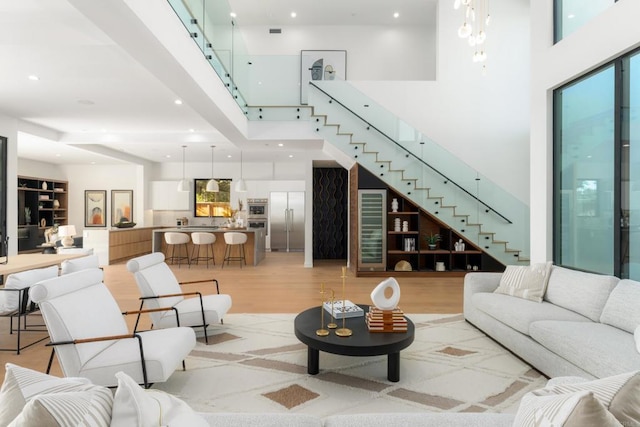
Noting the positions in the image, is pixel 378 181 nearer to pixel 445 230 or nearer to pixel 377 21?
pixel 445 230

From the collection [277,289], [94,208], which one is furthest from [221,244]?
[94,208]

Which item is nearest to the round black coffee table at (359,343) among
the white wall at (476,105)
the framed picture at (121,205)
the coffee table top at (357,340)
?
the coffee table top at (357,340)

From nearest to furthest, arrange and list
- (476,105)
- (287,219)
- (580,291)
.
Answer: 1. (580,291)
2. (476,105)
3. (287,219)

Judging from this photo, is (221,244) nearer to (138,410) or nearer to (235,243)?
(235,243)

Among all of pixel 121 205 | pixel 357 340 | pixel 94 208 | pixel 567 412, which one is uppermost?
pixel 121 205

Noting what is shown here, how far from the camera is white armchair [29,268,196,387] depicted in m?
2.34

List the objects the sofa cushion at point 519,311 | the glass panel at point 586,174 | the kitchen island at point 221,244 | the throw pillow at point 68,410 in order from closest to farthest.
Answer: the throw pillow at point 68,410
the sofa cushion at point 519,311
the glass panel at point 586,174
the kitchen island at point 221,244

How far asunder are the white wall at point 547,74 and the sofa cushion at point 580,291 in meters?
0.90

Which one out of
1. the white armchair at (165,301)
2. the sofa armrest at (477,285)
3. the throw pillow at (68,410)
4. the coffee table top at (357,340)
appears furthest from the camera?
the sofa armrest at (477,285)

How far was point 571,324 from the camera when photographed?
2.94 m

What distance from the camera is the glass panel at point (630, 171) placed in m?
3.37

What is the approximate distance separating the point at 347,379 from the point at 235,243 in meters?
6.19

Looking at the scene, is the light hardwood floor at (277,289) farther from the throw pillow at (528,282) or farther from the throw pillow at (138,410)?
the throw pillow at (138,410)

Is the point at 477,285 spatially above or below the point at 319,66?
below
